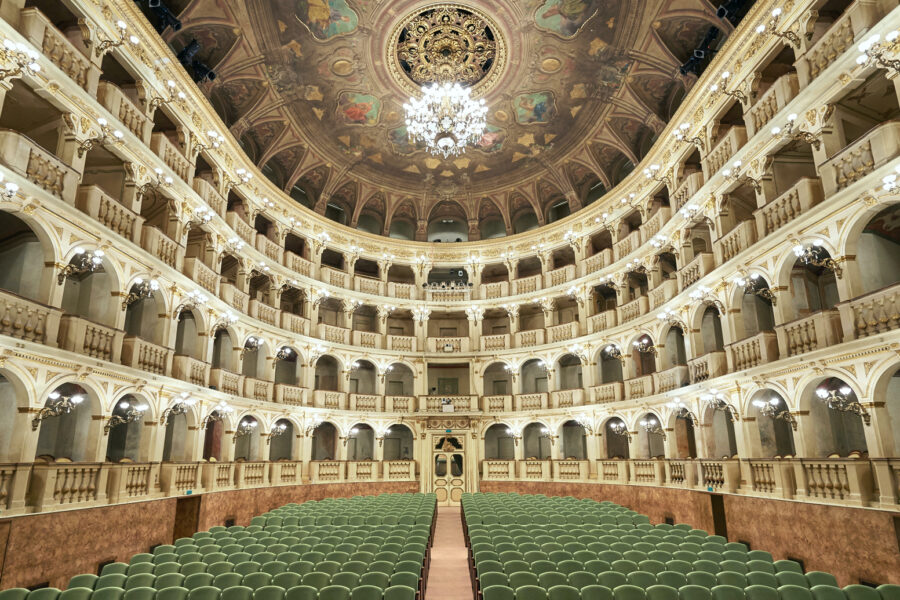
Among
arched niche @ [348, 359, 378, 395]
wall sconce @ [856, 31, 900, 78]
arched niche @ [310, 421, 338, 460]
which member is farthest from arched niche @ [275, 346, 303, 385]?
wall sconce @ [856, 31, 900, 78]

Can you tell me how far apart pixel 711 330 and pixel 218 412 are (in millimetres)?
19020

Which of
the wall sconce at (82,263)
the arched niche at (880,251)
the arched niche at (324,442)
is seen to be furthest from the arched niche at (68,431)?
the arched niche at (880,251)

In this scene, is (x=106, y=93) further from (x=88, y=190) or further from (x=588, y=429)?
(x=588, y=429)

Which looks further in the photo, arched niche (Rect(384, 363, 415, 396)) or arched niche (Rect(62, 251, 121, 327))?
arched niche (Rect(384, 363, 415, 396))

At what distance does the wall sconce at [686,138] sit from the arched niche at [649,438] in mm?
10922

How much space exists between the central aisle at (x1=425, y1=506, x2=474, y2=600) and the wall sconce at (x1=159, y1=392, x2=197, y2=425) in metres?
9.09

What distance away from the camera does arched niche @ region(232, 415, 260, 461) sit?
2327 centimetres

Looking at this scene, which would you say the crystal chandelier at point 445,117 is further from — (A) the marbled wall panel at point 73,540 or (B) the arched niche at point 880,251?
(A) the marbled wall panel at point 73,540

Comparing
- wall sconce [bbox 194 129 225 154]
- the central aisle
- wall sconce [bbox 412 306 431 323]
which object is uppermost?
wall sconce [bbox 194 129 225 154]

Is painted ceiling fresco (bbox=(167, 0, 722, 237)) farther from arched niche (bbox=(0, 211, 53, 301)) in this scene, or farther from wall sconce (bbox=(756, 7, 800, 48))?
arched niche (bbox=(0, 211, 53, 301))

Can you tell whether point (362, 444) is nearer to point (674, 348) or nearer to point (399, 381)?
point (399, 381)

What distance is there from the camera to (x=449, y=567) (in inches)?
534

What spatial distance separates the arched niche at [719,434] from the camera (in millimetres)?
19000

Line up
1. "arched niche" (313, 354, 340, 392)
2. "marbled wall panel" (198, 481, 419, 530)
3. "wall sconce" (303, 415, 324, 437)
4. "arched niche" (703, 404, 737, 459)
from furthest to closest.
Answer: "arched niche" (313, 354, 340, 392), "wall sconce" (303, 415, 324, 437), "arched niche" (703, 404, 737, 459), "marbled wall panel" (198, 481, 419, 530)
